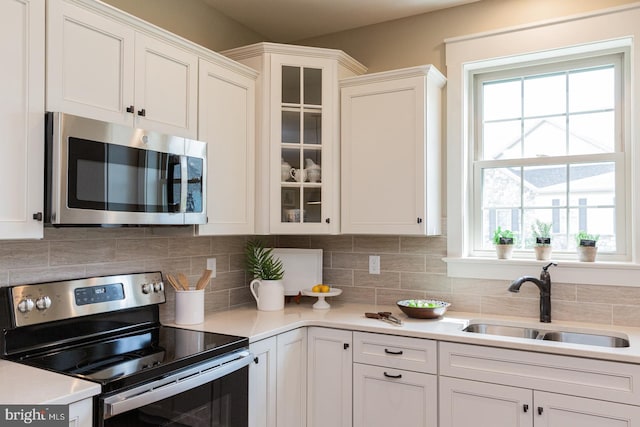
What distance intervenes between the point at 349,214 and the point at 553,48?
1390 mm

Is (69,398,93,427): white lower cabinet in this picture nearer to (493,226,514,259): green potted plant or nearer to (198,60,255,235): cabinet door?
(198,60,255,235): cabinet door

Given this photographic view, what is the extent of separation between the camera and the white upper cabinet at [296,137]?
2.75m

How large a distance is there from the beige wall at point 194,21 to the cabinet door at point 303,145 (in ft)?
1.51

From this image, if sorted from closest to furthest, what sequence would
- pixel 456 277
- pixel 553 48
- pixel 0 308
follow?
pixel 0 308
pixel 553 48
pixel 456 277

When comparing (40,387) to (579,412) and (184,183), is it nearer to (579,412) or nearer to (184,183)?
(184,183)

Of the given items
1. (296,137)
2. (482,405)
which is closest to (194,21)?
(296,137)

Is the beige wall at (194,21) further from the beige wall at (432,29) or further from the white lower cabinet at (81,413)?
the white lower cabinet at (81,413)

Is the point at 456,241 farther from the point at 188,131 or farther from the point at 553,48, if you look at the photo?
the point at 188,131

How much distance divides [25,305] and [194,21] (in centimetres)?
177

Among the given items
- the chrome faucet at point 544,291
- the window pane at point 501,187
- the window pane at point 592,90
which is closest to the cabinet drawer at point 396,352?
the chrome faucet at point 544,291

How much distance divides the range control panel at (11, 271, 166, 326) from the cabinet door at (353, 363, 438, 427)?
1.07 m

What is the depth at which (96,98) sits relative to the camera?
6.20ft

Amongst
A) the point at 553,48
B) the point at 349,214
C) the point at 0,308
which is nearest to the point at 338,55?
the point at 349,214

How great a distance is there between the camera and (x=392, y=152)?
2.74 m
